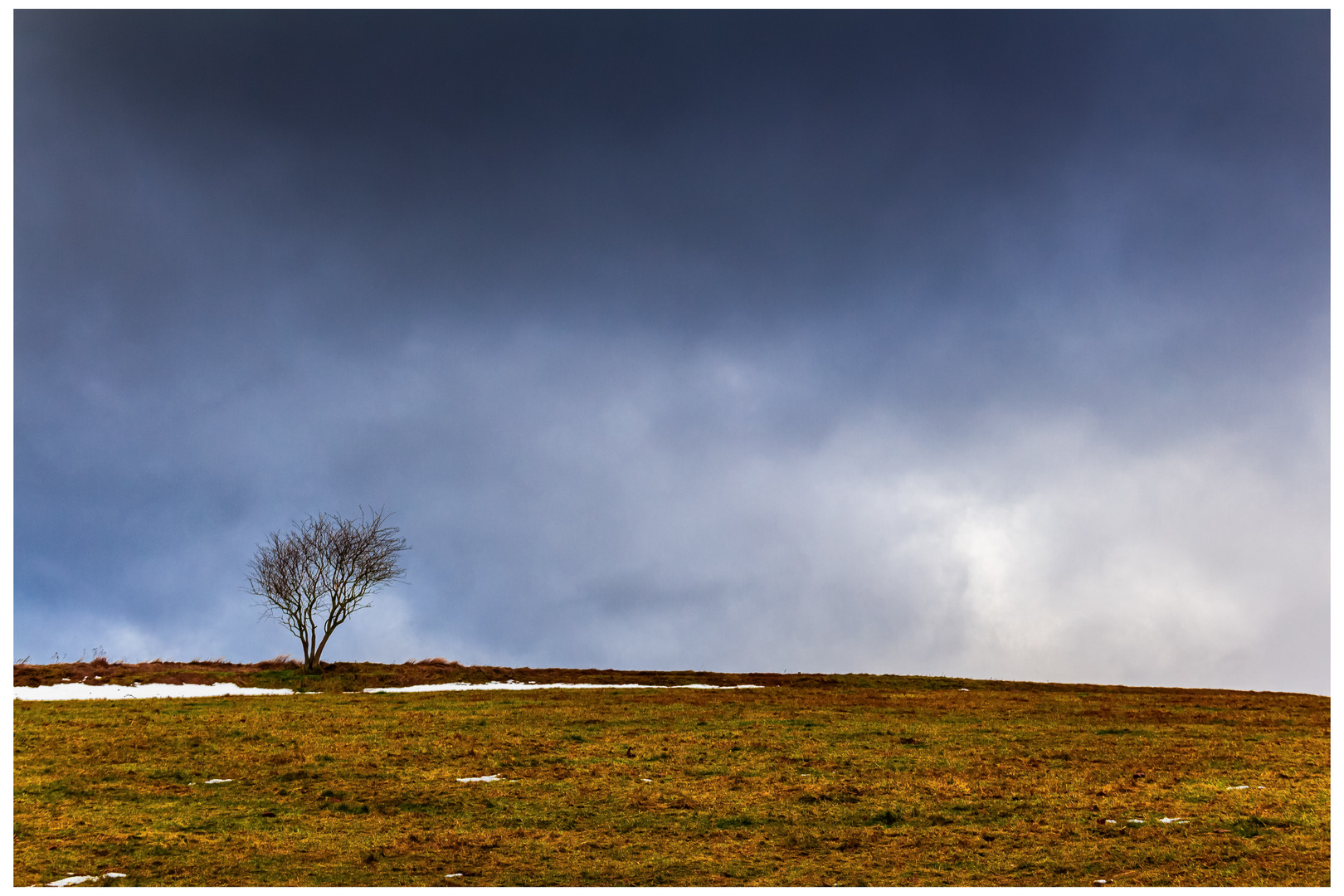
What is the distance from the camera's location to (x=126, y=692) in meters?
24.8

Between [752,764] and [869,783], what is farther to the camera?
[752,764]

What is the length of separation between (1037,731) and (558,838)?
1121cm

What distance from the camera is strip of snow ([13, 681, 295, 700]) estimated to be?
23328 mm

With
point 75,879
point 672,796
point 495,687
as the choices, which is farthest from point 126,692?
point 672,796

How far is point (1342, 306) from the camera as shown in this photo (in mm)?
5484

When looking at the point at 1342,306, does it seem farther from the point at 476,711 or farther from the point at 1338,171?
the point at 476,711

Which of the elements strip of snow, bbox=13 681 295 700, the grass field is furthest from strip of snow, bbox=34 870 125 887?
strip of snow, bbox=13 681 295 700

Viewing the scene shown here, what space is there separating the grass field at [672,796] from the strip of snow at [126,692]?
4.29 m

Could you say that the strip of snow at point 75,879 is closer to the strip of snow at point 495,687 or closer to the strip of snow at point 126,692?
the strip of snow at point 126,692

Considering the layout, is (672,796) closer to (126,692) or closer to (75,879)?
(75,879)

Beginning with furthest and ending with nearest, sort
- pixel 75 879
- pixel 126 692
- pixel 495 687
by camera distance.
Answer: pixel 495 687
pixel 126 692
pixel 75 879

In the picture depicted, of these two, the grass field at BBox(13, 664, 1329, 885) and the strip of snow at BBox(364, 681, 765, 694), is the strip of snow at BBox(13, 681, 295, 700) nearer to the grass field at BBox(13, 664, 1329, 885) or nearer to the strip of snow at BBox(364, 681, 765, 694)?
the strip of snow at BBox(364, 681, 765, 694)

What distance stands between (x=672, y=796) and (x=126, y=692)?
22418 mm

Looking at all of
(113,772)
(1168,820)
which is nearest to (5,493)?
(113,772)
